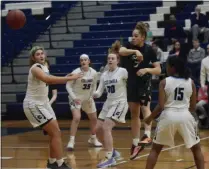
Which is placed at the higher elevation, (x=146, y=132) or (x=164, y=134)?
(x=164, y=134)

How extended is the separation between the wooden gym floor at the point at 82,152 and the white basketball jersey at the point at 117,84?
996 mm

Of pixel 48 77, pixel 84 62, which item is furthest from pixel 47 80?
pixel 84 62

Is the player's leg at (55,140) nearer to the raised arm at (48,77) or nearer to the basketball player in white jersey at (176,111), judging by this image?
the raised arm at (48,77)

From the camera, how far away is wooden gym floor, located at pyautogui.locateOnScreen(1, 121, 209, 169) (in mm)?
8844

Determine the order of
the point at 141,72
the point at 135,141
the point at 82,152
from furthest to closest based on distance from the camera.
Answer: the point at 82,152 < the point at 135,141 < the point at 141,72

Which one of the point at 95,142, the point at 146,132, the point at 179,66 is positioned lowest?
the point at 95,142

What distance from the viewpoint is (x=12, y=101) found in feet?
60.4

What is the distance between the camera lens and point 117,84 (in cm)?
916

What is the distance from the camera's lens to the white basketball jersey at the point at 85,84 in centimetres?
1103

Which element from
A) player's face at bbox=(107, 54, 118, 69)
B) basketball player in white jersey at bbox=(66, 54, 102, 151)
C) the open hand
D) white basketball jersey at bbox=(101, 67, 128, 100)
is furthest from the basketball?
the open hand

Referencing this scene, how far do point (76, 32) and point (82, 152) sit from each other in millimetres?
10620

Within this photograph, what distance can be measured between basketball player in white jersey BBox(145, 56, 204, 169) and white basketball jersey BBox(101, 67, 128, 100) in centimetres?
211

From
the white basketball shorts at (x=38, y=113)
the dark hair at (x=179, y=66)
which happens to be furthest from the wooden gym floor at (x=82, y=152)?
the dark hair at (x=179, y=66)

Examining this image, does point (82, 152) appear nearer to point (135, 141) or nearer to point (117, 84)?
point (135, 141)
